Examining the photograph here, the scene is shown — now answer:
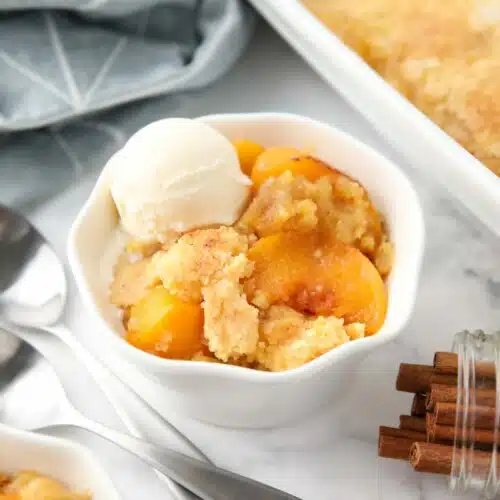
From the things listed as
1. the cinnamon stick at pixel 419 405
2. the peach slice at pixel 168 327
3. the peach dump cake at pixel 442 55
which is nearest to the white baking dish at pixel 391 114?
the peach dump cake at pixel 442 55

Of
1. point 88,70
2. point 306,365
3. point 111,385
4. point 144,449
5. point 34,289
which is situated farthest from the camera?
point 88,70

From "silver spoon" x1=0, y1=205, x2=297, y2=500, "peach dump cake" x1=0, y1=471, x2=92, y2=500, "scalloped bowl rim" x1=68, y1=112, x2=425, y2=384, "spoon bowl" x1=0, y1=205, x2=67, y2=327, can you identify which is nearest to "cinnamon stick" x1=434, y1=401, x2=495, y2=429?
"scalloped bowl rim" x1=68, y1=112, x2=425, y2=384

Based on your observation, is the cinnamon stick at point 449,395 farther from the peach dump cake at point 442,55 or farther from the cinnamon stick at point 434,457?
the peach dump cake at point 442,55

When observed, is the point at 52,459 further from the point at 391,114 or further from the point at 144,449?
the point at 391,114

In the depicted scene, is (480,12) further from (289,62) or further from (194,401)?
(194,401)

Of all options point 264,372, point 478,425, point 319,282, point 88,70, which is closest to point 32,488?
point 264,372
